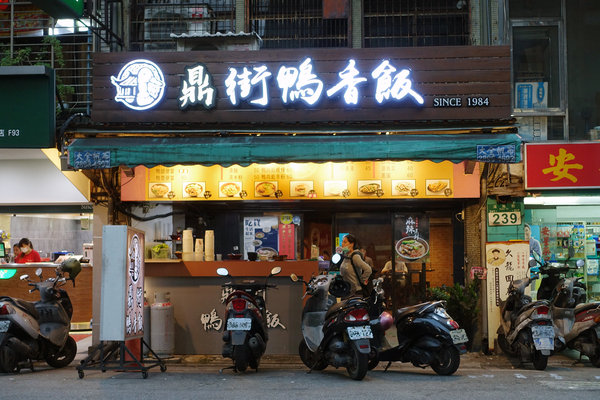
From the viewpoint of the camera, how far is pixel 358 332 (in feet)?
32.6

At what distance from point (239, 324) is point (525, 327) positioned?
4.34m

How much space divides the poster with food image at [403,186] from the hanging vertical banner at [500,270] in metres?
1.93

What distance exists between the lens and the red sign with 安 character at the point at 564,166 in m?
13.5

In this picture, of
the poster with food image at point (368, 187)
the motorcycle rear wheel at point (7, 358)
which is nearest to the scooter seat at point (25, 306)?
the motorcycle rear wheel at point (7, 358)

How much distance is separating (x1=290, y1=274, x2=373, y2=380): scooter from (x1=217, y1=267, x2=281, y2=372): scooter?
0.80 meters

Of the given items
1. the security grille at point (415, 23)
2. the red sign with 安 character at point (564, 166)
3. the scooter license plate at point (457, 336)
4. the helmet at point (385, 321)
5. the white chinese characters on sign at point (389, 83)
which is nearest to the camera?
the scooter license plate at point (457, 336)

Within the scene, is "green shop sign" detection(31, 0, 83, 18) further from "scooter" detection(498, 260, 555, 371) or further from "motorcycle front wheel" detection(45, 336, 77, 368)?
"scooter" detection(498, 260, 555, 371)

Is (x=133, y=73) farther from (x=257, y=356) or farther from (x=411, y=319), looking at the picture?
(x=411, y=319)

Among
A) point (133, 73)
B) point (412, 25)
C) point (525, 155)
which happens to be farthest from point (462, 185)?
point (133, 73)

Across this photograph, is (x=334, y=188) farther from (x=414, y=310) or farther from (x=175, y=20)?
(x=175, y=20)

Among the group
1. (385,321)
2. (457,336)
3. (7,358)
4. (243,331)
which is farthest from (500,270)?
(7,358)

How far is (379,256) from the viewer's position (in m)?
15.4

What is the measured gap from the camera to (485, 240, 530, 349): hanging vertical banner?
13.3 m

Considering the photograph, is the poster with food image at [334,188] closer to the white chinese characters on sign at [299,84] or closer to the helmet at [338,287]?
the white chinese characters on sign at [299,84]
